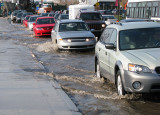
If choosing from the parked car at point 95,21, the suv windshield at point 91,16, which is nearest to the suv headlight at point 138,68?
the parked car at point 95,21

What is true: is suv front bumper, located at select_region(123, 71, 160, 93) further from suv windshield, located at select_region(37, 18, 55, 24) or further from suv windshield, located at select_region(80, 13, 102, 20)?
suv windshield, located at select_region(37, 18, 55, 24)

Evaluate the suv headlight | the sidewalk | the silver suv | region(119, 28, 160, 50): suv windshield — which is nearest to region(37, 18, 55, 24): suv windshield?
the sidewalk

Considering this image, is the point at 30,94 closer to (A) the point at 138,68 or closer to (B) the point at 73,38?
(A) the point at 138,68

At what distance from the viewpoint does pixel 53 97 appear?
26.4ft

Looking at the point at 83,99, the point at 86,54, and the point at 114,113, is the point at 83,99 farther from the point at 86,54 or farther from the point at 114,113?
the point at 86,54

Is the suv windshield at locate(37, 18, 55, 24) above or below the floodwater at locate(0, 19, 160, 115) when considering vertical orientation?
below

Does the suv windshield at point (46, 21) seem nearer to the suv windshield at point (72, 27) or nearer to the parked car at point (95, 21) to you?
the parked car at point (95, 21)

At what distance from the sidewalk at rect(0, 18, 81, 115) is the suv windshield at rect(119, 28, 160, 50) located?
69.0 inches

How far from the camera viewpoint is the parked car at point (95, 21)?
24.5 m

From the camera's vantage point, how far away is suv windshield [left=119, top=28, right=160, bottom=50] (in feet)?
27.6

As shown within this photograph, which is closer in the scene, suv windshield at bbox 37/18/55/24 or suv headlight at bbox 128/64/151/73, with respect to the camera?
suv headlight at bbox 128/64/151/73

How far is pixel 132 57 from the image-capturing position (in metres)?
7.65

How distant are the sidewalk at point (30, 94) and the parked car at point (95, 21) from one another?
41.0ft

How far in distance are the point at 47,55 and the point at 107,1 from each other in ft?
292
